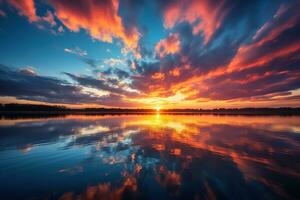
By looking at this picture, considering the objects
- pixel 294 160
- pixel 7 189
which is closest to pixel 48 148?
pixel 7 189

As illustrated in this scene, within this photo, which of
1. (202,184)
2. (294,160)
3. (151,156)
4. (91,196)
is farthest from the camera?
(151,156)

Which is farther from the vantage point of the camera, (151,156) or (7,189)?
(151,156)

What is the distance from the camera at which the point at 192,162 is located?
11250 millimetres

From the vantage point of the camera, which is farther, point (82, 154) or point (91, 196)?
point (82, 154)

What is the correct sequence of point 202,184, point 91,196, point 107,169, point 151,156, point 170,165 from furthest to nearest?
1. point 151,156
2. point 170,165
3. point 107,169
4. point 202,184
5. point 91,196

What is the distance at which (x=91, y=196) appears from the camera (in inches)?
266

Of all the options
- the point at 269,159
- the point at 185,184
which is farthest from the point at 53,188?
the point at 269,159

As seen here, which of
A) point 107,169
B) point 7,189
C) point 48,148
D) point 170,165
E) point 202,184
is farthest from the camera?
point 48,148

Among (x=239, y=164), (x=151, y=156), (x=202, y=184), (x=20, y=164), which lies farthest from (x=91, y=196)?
(x=239, y=164)

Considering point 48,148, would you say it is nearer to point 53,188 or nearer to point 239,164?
point 53,188

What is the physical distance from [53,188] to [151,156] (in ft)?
23.2

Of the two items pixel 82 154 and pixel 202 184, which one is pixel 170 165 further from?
pixel 82 154

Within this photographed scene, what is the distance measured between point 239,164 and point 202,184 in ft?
15.3

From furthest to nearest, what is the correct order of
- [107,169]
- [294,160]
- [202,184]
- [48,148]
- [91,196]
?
[48,148]
[294,160]
[107,169]
[202,184]
[91,196]
